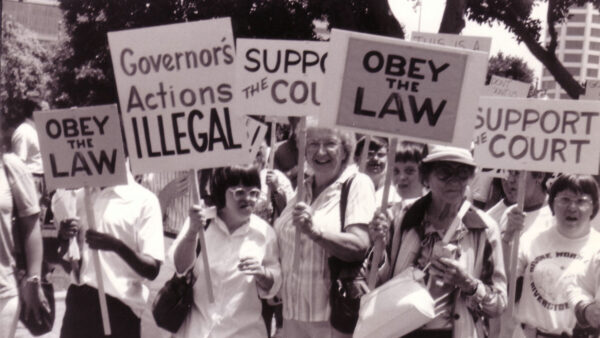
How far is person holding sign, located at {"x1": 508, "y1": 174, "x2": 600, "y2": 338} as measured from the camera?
5191 mm

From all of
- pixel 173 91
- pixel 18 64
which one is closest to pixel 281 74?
pixel 173 91

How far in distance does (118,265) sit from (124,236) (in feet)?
0.54

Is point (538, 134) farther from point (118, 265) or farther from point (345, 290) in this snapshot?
point (118, 265)

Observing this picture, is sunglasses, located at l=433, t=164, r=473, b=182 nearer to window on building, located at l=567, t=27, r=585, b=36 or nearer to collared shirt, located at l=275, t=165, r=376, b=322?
collared shirt, located at l=275, t=165, r=376, b=322

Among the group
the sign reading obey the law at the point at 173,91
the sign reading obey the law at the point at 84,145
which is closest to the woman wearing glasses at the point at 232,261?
the sign reading obey the law at the point at 173,91

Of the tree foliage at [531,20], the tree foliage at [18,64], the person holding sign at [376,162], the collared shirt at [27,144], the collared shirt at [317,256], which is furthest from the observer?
the tree foliage at [18,64]

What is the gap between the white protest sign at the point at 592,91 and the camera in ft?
29.2

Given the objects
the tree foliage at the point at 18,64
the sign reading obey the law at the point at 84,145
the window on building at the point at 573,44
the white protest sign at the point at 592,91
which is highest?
the sign reading obey the law at the point at 84,145

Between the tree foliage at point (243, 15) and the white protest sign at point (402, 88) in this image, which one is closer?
the white protest sign at point (402, 88)

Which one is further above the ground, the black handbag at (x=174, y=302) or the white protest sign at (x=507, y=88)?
the white protest sign at (x=507, y=88)

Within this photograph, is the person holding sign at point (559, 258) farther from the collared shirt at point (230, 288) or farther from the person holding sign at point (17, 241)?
the person holding sign at point (17, 241)

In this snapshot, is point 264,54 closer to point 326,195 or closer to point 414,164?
point 326,195

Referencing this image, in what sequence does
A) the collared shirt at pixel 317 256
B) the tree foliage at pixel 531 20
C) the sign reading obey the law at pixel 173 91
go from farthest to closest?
the tree foliage at pixel 531 20 → the sign reading obey the law at pixel 173 91 → the collared shirt at pixel 317 256

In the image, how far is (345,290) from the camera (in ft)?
16.6
